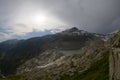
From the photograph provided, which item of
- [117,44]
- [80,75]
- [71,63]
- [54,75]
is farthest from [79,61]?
[117,44]

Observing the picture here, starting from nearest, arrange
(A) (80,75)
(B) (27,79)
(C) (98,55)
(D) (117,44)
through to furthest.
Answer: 1. (D) (117,44)
2. (A) (80,75)
3. (B) (27,79)
4. (C) (98,55)

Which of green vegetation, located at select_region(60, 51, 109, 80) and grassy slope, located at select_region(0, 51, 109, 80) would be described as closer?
grassy slope, located at select_region(0, 51, 109, 80)

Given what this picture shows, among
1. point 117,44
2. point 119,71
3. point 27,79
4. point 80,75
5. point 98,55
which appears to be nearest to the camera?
point 119,71

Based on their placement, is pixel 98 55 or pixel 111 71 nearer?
pixel 111 71

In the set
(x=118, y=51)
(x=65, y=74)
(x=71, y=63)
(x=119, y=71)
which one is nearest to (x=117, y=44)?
(x=118, y=51)

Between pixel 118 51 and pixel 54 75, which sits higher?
pixel 118 51

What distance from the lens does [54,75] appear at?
177125mm

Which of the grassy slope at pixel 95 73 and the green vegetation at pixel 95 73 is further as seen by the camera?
the green vegetation at pixel 95 73

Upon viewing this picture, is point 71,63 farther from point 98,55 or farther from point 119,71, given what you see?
point 119,71

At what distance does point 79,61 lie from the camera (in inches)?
7751

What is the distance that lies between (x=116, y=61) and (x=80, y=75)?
12146cm

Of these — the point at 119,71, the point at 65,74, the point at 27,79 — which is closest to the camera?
the point at 119,71

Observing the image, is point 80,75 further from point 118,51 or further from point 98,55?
point 118,51

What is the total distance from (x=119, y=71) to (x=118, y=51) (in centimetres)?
280
